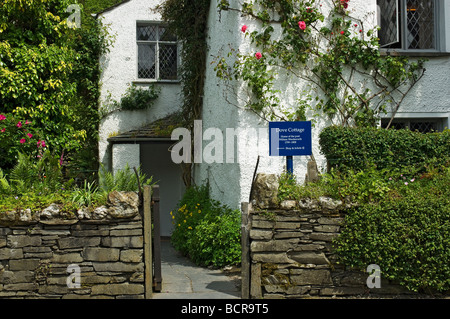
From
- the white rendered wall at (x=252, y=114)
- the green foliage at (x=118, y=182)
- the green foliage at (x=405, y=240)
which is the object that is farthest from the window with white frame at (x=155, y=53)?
the green foliage at (x=405, y=240)

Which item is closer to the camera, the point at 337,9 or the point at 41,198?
the point at 41,198

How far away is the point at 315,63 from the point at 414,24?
2169mm

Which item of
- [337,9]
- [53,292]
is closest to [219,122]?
[337,9]

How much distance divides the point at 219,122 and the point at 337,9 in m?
2.99

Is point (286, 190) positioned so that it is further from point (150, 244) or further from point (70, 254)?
point (70, 254)

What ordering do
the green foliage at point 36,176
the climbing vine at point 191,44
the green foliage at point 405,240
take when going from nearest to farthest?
1. the green foliage at point 405,240
2. the green foliage at point 36,176
3. the climbing vine at point 191,44

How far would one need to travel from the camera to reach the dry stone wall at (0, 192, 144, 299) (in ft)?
21.4

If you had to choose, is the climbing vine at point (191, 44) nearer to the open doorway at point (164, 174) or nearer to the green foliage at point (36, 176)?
the open doorway at point (164, 174)

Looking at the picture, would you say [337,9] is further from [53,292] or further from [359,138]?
[53,292]

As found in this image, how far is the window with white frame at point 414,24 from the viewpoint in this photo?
911 cm

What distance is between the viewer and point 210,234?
8.55 metres

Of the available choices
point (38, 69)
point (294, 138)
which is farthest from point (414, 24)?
point (38, 69)

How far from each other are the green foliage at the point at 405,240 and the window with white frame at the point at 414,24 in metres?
3.85

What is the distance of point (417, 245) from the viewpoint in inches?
240
